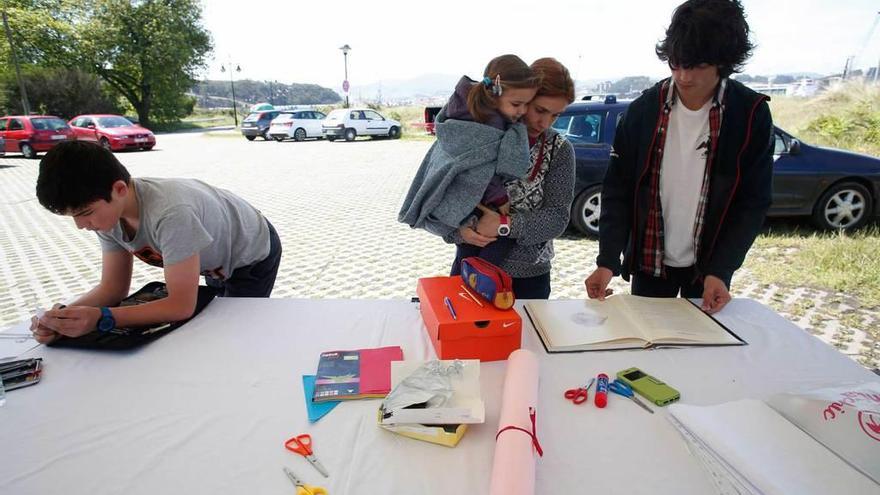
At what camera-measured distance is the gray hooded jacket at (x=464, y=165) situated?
160cm

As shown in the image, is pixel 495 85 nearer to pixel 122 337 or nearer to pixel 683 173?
pixel 683 173

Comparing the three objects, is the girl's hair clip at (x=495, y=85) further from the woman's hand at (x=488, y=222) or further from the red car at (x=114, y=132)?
the red car at (x=114, y=132)

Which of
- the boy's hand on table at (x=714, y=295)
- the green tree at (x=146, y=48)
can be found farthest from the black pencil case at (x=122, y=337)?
the green tree at (x=146, y=48)

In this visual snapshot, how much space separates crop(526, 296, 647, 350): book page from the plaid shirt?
26 cm

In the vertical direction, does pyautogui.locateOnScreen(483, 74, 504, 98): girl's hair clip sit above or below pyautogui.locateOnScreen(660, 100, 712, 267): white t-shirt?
above

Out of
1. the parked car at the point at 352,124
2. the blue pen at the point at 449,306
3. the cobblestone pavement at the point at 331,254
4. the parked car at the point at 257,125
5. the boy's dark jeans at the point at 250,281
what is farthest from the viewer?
the parked car at the point at 257,125

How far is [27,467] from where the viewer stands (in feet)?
3.13

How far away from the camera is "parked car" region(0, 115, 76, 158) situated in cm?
1282

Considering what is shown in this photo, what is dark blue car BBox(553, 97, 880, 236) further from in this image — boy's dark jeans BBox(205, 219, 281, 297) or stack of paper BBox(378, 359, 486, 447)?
stack of paper BBox(378, 359, 486, 447)

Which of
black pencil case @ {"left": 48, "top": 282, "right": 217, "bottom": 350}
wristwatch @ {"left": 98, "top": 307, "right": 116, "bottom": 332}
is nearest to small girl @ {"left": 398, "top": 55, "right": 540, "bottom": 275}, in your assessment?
black pencil case @ {"left": 48, "top": 282, "right": 217, "bottom": 350}

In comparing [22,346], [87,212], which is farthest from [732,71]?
[22,346]

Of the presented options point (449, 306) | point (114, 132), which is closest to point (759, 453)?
point (449, 306)

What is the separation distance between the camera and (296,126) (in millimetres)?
17531

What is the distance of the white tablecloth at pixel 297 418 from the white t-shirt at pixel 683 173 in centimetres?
33
